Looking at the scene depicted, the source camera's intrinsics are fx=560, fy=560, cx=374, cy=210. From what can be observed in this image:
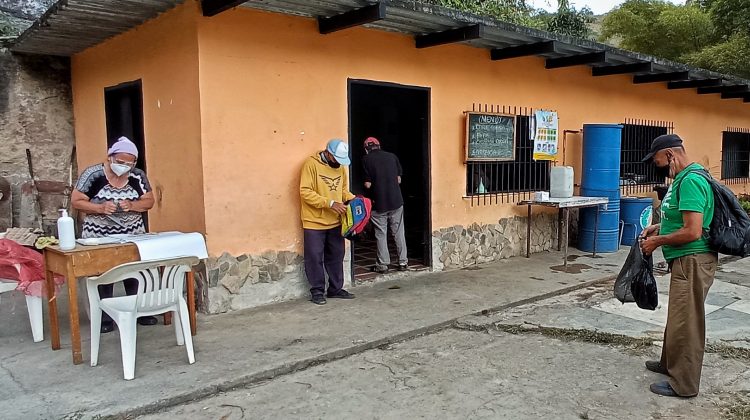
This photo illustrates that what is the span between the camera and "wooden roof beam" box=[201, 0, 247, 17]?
4396 millimetres

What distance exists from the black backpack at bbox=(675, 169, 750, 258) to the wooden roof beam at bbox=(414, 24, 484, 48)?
9.93 ft

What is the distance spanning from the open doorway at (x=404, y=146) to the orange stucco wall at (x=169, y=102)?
209 cm

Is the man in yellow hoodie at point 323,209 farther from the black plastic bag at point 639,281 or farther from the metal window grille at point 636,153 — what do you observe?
the metal window grille at point 636,153

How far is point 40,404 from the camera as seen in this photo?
3.18 meters

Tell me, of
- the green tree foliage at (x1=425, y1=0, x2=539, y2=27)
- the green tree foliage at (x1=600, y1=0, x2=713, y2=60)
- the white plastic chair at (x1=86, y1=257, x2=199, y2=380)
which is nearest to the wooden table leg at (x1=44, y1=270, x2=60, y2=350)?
the white plastic chair at (x1=86, y1=257, x2=199, y2=380)

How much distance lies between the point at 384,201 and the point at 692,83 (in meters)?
6.48

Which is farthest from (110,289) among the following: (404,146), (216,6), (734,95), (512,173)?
(734,95)

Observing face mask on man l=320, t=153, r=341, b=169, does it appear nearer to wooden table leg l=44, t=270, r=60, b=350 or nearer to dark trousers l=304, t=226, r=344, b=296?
dark trousers l=304, t=226, r=344, b=296

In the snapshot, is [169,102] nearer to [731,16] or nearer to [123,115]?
[123,115]

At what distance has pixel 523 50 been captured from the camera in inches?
266

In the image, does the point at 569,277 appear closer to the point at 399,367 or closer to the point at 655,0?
the point at 399,367

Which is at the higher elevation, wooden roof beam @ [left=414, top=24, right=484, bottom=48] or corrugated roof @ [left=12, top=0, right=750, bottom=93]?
corrugated roof @ [left=12, top=0, right=750, bottom=93]

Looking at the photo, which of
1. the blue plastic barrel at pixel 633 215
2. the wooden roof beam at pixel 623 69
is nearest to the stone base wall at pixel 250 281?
the blue plastic barrel at pixel 633 215

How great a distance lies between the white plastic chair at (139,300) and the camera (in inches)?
137
